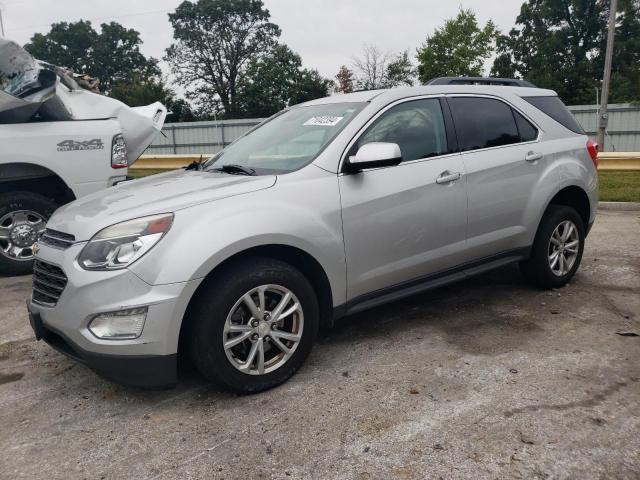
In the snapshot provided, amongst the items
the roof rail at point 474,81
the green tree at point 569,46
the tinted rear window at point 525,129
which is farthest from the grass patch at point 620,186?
the green tree at point 569,46

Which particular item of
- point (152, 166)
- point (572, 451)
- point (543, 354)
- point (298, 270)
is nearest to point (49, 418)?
point (298, 270)

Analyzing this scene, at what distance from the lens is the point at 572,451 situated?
244 centimetres

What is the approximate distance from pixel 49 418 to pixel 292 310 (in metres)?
1.41

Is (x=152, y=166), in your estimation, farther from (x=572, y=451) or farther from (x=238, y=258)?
(x=572, y=451)

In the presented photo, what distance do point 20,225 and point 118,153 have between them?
1.25 metres

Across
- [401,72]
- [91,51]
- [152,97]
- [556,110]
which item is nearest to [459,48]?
[401,72]

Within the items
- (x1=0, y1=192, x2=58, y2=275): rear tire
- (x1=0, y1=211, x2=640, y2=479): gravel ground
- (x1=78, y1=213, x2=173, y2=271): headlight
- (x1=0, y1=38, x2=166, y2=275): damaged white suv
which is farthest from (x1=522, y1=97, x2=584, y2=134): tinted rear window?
(x1=0, y1=192, x2=58, y2=275): rear tire

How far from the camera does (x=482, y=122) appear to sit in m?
4.14

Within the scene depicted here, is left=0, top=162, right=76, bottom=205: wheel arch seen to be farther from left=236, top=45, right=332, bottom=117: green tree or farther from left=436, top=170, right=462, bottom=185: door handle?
left=236, top=45, right=332, bottom=117: green tree

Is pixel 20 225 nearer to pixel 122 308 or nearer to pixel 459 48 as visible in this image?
pixel 122 308

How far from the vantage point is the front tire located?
111 inches

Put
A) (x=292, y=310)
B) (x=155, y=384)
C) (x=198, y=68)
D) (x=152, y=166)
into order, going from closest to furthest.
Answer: (x=155, y=384)
(x=292, y=310)
(x=152, y=166)
(x=198, y=68)

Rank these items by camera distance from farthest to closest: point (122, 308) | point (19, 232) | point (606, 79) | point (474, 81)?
point (606, 79) → point (19, 232) → point (474, 81) → point (122, 308)

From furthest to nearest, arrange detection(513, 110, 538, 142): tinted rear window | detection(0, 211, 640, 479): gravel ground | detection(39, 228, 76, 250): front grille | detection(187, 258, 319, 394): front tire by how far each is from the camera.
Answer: detection(513, 110, 538, 142): tinted rear window → detection(39, 228, 76, 250): front grille → detection(187, 258, 319, 394): front tire → detection(0, 211, 640, 479): gravel ground
